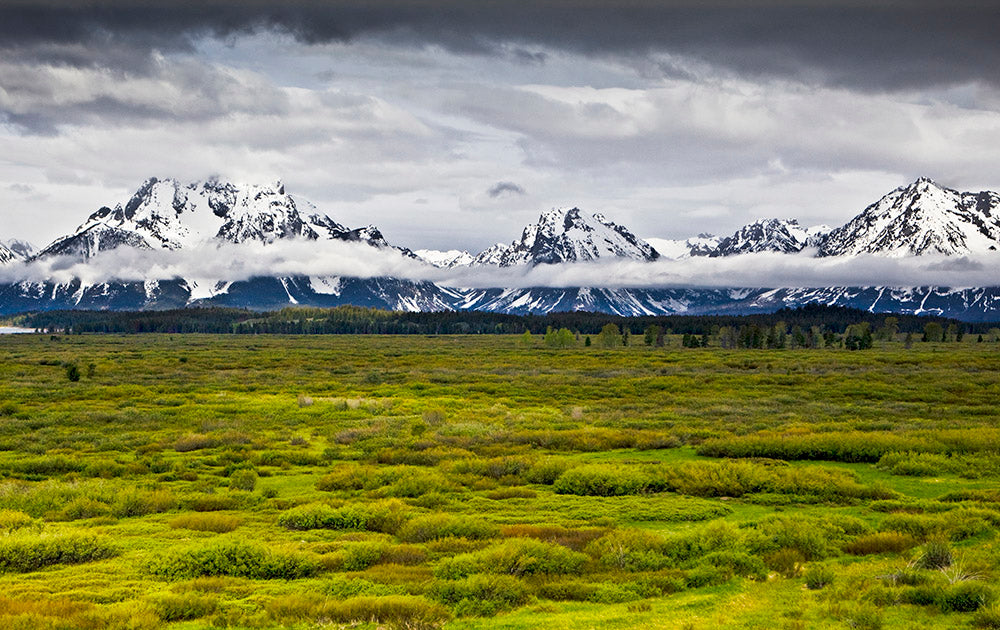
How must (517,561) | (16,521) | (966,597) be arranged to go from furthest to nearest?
(16,521), (517,561), (966,597)

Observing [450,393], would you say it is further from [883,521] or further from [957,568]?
[957,568]

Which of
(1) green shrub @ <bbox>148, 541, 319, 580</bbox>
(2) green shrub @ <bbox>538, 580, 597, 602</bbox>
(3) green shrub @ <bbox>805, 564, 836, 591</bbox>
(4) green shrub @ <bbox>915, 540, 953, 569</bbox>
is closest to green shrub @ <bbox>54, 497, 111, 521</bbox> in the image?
(1) green shrub @ <bbox>148, 541, 319, 580</bbox>

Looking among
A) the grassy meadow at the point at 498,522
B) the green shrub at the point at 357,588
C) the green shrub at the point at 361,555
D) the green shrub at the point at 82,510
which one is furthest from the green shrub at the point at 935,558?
the green shrub at the point at 82,510

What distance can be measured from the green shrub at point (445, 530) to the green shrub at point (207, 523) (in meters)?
4.25

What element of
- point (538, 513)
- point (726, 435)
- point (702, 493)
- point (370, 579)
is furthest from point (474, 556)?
point (726, 435)

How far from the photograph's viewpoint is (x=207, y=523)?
1669cm

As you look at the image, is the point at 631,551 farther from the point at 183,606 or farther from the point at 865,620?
the point at 183,606

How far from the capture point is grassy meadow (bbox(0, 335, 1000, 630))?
10977mm

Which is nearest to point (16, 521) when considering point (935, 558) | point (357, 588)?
point (357, 588)

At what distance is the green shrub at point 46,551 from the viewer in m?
13.5

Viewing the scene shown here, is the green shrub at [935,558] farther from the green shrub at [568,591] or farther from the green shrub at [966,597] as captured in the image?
the green shrub at [568,591]

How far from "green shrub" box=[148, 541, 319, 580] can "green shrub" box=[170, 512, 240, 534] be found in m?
2.90

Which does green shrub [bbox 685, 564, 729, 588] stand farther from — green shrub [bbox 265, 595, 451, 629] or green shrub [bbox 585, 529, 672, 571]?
green shrub [bbox 265, 595, 451, 629]

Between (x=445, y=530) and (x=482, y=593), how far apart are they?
4275mm
